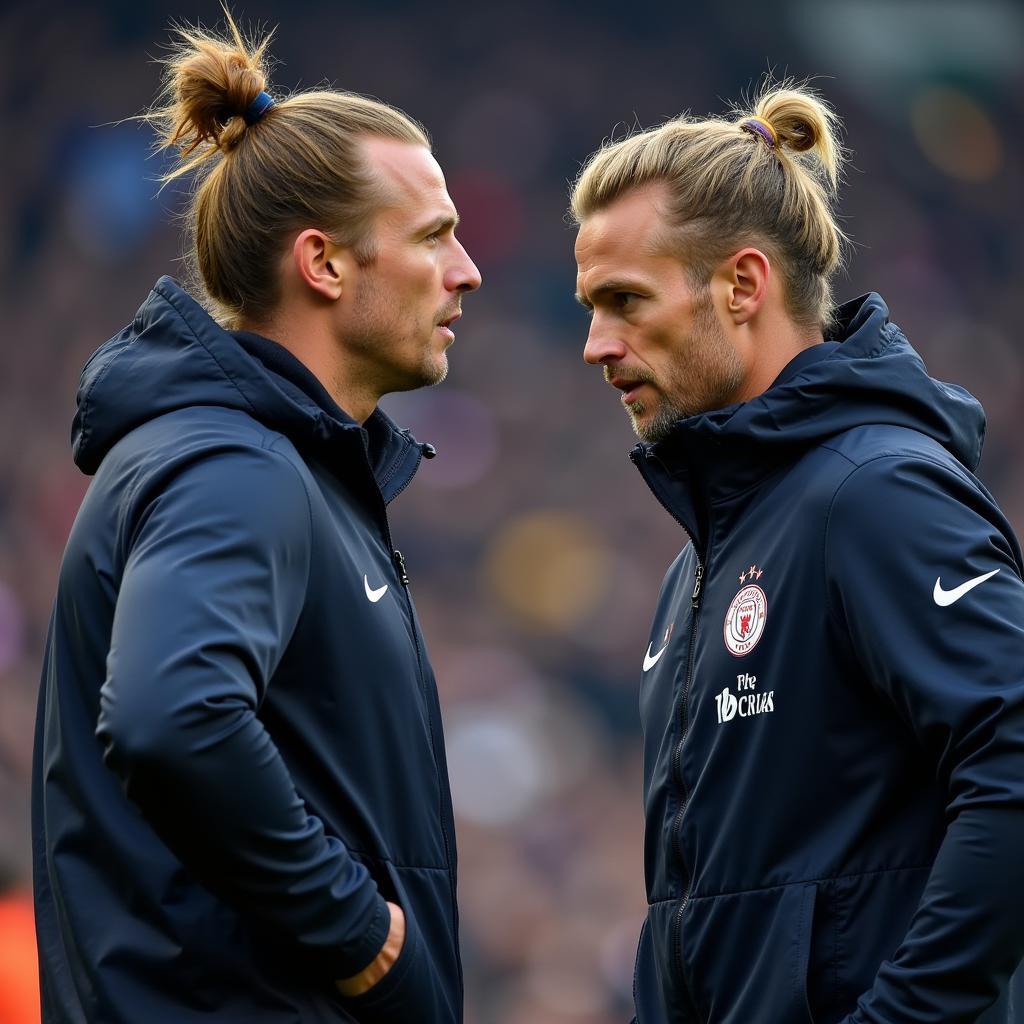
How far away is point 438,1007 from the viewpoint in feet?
5.83

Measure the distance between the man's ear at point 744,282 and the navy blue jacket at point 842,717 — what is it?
121mm

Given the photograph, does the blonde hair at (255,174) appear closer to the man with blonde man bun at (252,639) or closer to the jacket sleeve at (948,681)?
the man with blonde man bun at (252,639)

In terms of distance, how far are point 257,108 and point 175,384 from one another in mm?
513

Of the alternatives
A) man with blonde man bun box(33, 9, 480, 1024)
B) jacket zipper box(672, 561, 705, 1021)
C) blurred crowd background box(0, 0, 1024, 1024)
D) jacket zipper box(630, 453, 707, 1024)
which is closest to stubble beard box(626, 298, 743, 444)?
jacket zipper box(630, 453, 707, 1024)

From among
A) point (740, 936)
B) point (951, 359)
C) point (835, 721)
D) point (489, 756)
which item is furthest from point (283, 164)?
point (951, 359)

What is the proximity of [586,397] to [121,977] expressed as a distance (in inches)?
243

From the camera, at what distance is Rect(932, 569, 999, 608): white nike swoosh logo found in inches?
66.5

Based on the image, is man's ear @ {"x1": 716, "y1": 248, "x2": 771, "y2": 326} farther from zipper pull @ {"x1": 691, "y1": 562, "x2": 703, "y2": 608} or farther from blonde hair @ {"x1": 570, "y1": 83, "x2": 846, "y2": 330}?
zipper pull @ {"x1": 691, "y1": 562, "x2": 703, "y2": 608}

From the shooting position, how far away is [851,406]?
6.35ft

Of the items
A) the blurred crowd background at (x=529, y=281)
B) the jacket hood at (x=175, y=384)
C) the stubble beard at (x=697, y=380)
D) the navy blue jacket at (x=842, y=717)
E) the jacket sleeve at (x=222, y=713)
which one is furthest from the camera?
the blurred crowd background at (x=529, y=281)

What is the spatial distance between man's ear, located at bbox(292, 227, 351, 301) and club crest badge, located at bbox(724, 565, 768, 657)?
0.68m

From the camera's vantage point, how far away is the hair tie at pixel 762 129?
2236 mm

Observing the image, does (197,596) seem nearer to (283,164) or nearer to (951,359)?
(283,164)

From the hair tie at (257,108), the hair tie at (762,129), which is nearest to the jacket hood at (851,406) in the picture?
the hair tie at (762,129)
